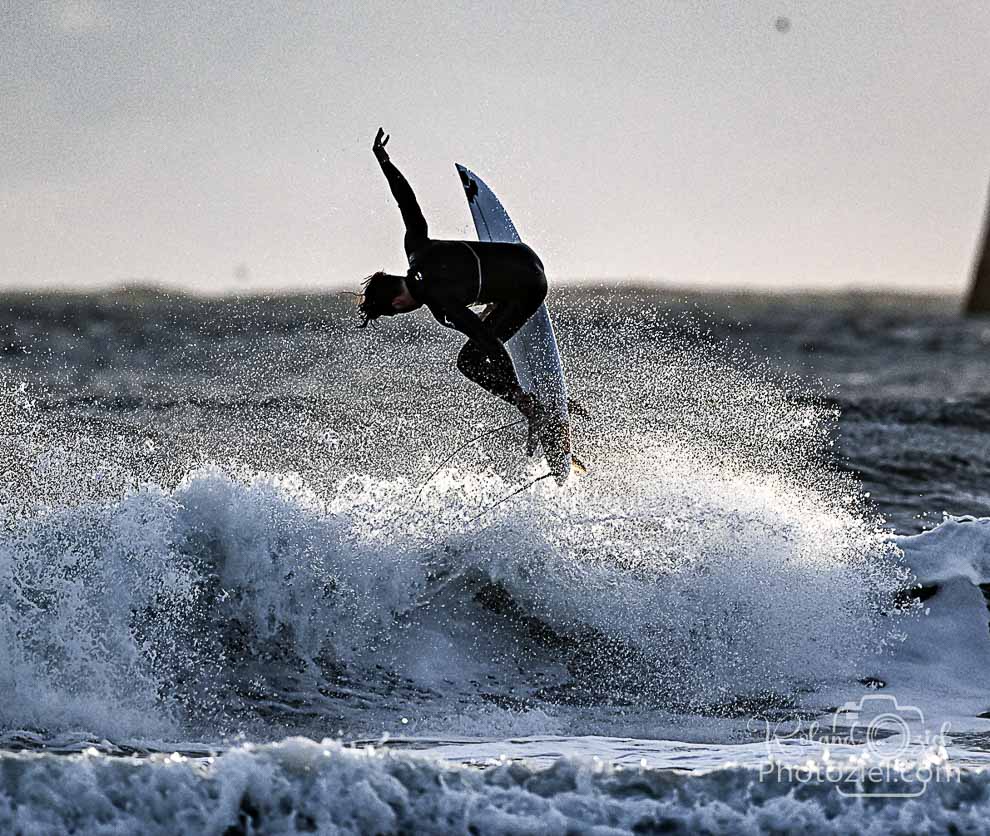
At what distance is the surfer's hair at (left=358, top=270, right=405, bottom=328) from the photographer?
723 cm

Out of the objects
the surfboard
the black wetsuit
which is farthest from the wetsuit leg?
the surfboard

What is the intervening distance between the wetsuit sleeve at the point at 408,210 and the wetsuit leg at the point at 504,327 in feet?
2.23

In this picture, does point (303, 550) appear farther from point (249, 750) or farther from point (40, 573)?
point (249, 750)

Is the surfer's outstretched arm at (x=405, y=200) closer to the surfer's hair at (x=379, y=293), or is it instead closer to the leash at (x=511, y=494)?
the surfer's hair at (x=379, y=293)

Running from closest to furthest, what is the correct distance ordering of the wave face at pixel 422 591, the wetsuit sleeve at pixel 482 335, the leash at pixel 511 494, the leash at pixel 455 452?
the wave face at pixel 422 591 < the wetsuit sleeve at pixel 482 335 < the leash at pixel 511 494 < the leash at pixel 455 452

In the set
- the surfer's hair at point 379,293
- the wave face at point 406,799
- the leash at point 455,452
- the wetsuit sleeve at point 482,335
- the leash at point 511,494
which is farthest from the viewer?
the leash at point 455,452

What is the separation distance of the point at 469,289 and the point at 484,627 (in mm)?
1992

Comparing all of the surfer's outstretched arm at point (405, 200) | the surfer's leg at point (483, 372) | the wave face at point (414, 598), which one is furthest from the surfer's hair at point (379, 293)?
the wave face at point (414, 598)

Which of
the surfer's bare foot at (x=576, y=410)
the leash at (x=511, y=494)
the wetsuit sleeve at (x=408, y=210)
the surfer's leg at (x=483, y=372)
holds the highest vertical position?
the wetsuit sleeve at (x=408, y=210)

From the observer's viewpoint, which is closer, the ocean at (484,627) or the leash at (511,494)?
the ocean at (484,627)

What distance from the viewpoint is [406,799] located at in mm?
5141

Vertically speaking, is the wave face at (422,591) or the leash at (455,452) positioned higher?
the leash at (455,452)

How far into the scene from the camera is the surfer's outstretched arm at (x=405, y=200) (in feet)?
24.2

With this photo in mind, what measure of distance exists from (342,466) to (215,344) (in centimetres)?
1316
